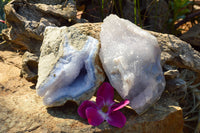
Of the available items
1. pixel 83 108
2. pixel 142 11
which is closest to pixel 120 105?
pixel 83 108

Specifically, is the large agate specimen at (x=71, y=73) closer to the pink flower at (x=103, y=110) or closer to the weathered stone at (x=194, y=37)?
the pink flower at (x=103, y=110)

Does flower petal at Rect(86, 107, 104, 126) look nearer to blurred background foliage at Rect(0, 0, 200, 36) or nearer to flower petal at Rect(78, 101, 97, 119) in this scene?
flower petal at Rect(78, 101, 97, 119)

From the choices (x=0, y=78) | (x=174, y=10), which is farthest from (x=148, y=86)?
(x=174, y=10)

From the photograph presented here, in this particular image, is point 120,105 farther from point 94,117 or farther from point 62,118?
point 62,118

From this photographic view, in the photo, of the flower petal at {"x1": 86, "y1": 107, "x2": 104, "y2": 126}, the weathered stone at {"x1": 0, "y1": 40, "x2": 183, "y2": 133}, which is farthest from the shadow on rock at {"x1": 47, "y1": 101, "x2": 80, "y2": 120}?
the flower petal at {"x1": 86, "y1": 107, "x2": 104, "y2": 126}

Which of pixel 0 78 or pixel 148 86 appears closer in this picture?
pixel 148 86

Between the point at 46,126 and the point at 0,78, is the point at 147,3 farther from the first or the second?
the point at 46,126
